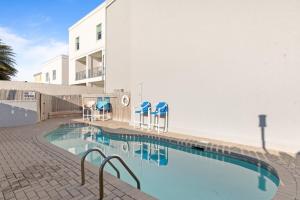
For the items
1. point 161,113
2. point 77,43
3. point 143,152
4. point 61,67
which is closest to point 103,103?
point 161,113

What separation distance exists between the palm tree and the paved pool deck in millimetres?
13490

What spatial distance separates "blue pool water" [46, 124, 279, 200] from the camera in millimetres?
3645

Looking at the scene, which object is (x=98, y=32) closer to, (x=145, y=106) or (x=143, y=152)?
(x=145, y=106)

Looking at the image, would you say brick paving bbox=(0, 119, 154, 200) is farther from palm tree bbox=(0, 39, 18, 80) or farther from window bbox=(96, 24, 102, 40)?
→ palm tree bbox=(0, 39, 18, 80)

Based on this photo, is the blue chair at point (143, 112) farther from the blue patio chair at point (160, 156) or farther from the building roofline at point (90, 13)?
the building roofline at point (90, 13)

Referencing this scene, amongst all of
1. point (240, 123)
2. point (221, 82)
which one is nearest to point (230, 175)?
point (240, 123)

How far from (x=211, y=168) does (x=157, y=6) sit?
6962 millimetres

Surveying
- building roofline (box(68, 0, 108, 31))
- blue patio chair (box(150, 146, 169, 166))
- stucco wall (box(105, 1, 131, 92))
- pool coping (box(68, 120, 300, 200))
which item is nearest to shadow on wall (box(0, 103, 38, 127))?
stucco wall (box(105, 1, 131, 92))

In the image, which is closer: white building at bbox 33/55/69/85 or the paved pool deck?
the paved pool deck

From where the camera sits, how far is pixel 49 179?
11.1ft

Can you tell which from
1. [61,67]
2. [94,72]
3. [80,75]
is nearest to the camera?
[94,72]

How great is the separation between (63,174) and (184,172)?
A: 105 inches

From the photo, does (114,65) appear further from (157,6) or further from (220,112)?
(220,112)

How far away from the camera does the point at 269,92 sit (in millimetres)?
5328
